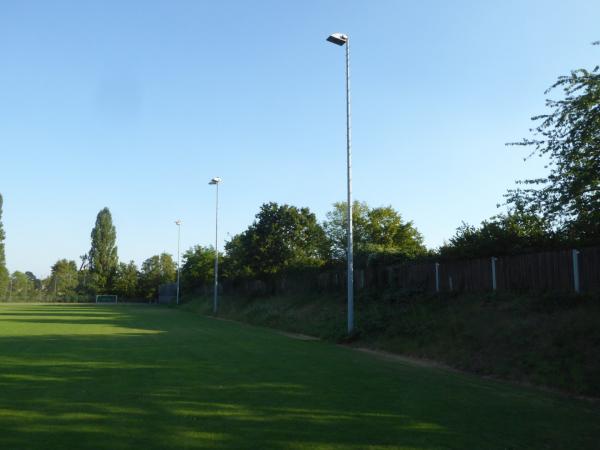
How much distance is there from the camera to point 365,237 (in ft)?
204

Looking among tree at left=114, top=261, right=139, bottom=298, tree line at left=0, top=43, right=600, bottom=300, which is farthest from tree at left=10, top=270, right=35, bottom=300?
tree at left=114, top=261, right=139, bottom=298

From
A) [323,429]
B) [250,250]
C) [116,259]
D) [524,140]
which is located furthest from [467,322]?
[116,259]

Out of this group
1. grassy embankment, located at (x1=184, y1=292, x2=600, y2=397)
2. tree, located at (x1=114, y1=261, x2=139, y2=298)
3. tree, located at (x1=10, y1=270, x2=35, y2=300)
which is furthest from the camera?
tree, located at (x1=114, y1=261, x2=139, y2=298)

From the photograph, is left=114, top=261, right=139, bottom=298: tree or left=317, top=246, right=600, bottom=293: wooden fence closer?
left=317, top=246, right=600, bottom=293: wooden fence

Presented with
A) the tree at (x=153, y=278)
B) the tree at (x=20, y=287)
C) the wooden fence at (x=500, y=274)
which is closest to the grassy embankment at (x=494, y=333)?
the wooden fence at (x=500, y=274)

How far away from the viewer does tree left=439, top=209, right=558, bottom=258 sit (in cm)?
1809

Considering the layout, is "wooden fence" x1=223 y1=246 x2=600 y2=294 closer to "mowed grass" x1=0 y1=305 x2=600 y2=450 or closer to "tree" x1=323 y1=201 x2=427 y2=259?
"mowed grass" x1=0 y1=305 x2=600 y2=450

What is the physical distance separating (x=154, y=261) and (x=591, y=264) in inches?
4046

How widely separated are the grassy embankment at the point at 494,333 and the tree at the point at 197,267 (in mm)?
50694

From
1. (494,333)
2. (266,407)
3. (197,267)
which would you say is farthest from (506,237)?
(197,267)

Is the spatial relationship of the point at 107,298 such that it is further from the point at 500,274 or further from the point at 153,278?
the point at 500,274

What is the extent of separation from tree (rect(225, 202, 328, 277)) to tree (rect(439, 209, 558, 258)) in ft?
88.3

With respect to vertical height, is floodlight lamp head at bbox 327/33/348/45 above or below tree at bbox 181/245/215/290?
above

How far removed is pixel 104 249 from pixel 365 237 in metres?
60.3
